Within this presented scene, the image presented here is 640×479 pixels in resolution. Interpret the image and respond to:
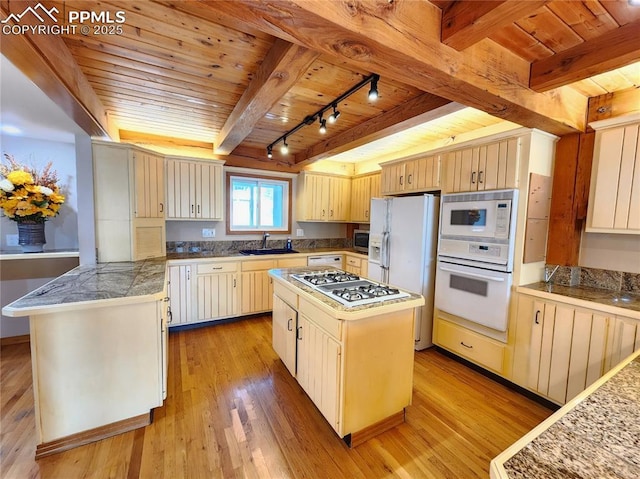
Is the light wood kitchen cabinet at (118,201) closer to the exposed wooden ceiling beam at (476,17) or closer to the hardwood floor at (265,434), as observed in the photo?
the hardwood floor at (265,434)

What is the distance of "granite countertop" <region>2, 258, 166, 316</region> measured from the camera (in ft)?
5.04

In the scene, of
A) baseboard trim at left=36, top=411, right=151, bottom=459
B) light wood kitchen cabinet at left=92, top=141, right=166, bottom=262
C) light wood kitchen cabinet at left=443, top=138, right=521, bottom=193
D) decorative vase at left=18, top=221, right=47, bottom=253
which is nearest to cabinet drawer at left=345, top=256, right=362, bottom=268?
light wood kitchen cabinet at left=443, top=138, right=521, bottom=193

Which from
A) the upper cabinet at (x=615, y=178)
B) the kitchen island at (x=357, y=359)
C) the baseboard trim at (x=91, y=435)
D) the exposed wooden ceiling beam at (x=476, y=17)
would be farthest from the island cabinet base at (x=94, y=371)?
the upper cabinet at (x=615, y=178)

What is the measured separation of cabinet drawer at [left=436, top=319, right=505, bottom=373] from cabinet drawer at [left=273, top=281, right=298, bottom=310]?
66.9 inches

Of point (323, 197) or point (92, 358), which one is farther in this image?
point (323, 197)

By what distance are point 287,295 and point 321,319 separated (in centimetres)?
58

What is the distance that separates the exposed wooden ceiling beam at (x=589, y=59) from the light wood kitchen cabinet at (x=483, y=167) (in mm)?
613

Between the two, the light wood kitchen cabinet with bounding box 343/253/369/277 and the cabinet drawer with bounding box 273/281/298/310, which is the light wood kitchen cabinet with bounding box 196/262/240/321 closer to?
the cabinet drawer with bounding box 273/281/298/310

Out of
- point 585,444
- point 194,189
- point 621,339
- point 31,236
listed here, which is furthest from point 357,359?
point 31,236

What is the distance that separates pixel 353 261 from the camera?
425 cm

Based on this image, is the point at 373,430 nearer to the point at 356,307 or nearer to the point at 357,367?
the point at 357,367

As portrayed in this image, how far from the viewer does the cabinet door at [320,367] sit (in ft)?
5.57

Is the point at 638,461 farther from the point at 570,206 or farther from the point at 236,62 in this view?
the point at 236,62

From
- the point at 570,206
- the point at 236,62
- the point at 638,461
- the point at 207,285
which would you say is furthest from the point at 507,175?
the point at 207,285
